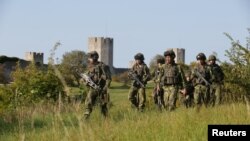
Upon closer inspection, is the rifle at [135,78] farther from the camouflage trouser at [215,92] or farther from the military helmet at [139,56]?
the camouflage trouser at [215,92]

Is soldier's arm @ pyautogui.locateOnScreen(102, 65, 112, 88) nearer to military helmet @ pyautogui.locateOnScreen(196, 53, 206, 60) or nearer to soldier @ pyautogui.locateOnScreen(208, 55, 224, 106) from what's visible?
military helmet @ pyautogui.locateOnScreen(196, 53, 206, 60)

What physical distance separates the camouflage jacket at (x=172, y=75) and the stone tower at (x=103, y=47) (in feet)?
268

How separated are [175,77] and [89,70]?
81.5 inches

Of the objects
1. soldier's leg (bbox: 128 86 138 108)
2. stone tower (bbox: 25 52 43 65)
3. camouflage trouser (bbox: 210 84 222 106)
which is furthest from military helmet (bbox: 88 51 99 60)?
stone tower (bbox: 25 52 43 65)

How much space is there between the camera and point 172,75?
13.4 m

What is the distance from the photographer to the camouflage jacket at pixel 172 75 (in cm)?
1344

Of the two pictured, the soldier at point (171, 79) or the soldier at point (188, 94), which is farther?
the soldier at point (188, 94)

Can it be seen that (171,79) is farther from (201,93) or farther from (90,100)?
(90,100)

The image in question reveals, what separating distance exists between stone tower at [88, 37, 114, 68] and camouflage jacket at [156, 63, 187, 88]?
81575 millimetres

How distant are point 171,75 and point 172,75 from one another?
0.02 meters

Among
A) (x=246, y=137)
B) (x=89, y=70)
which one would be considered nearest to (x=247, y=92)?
(x=89, y=70)

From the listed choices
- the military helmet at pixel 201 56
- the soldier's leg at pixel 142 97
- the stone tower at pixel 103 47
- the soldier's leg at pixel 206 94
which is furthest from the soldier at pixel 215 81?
the stone tower at pixel 103 47

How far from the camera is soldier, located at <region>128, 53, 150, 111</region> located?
15703mm

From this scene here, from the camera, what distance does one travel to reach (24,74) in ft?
61.8
